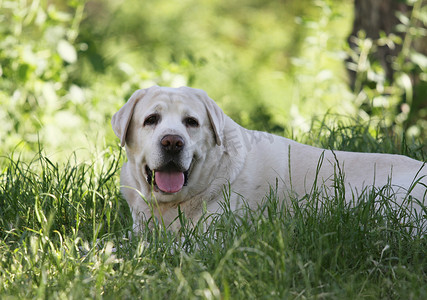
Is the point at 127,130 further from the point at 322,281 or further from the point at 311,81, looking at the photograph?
the point at 311,81

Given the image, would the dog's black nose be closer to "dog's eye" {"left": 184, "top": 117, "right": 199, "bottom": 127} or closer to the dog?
the dog

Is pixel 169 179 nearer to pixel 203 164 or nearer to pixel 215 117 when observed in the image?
pixel 203 164

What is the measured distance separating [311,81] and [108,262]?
13.8 feet

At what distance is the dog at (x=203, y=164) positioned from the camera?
3.07 meters

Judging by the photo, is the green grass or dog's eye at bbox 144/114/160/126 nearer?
the green grass

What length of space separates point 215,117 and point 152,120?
353mm

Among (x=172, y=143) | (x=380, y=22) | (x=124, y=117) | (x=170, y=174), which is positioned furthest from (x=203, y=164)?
(x=380, y=22)

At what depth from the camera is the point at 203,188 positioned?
3.22 meters

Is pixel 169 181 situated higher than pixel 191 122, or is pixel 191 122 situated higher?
pixel 191 122

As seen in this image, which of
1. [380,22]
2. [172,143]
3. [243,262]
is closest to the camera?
[243,262]

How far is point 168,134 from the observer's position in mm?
2990

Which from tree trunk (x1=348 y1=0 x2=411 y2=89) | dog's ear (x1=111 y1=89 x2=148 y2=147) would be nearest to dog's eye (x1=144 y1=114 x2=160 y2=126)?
dog's ear (x1=111 y1=89 x2=148 y2=147)

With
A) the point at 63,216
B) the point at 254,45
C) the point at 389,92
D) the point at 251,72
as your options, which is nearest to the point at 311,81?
the point at 389,92

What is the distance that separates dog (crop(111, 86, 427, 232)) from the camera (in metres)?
3.07
